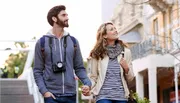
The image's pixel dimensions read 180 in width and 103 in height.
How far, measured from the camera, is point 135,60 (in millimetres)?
39188

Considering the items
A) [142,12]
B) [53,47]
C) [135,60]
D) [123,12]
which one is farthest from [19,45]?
[123,12]

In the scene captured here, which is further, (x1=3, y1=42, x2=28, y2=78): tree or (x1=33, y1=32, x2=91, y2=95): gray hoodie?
(x1=3, y1=42, x2=28, y2=78): tree

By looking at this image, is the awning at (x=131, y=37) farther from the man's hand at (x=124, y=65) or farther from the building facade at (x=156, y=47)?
the man's hand at (x=124, y=65)

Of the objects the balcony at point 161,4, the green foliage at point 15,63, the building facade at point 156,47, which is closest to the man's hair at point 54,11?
the green foliage at point 15,63

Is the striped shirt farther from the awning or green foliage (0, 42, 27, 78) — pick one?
the awning

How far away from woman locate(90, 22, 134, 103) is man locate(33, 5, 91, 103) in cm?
62

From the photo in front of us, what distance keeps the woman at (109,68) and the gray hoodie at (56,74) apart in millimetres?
625

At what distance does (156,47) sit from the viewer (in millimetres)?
36438

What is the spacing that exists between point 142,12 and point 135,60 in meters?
8.00

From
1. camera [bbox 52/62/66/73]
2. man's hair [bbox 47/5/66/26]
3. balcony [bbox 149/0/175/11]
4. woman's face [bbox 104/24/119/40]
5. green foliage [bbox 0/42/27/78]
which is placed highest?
man's hair [bbox 47/5/66/26]

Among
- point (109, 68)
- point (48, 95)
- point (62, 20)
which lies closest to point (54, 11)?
point (62, 20)

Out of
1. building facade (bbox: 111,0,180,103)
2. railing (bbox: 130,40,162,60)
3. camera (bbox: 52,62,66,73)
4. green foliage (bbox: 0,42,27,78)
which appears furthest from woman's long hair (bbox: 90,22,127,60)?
railing (bbox: 130,40,162,60)

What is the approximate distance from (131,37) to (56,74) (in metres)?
39.6

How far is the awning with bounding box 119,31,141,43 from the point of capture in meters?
47.2
